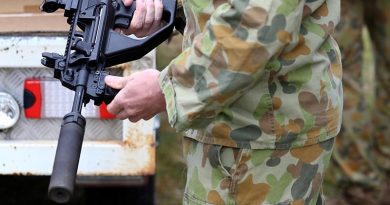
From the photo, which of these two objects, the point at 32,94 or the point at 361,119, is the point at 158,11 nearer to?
the point at 32,94

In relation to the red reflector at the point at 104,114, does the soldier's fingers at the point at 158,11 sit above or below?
above

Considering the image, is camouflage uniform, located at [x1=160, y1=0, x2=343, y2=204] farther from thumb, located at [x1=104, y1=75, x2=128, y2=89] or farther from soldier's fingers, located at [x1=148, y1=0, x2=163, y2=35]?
soldier's fingers, located at [x1=148, y1=0, x2=163, y2=35]

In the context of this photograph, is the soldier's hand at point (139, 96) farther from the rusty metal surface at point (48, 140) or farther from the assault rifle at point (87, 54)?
the rusty metal surface at point (48, 140)

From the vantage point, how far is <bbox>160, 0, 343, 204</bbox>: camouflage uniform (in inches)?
72.0

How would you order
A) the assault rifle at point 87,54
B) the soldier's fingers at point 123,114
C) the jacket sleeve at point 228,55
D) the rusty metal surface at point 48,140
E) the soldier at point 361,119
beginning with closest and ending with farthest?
the jacket sleeve at point 228,55 → the assault rifle at point 87,54 → the soldier's fingers at point 123,114 → the rusty metal surface at point 48,140 → the soldier at point 361,119

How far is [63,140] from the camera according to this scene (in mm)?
1956

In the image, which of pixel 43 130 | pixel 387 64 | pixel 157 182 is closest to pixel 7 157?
pixel 43 130

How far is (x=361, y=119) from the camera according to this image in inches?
173

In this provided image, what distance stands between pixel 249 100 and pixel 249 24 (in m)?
0.23

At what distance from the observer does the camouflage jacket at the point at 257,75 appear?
5.98ft

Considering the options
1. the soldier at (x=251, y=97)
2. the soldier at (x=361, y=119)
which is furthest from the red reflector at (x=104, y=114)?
the soldier at (x=361, y=119)

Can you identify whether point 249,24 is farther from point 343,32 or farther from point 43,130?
point 343,32

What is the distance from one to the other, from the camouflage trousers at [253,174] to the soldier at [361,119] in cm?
216

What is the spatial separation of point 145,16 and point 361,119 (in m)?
2.26
